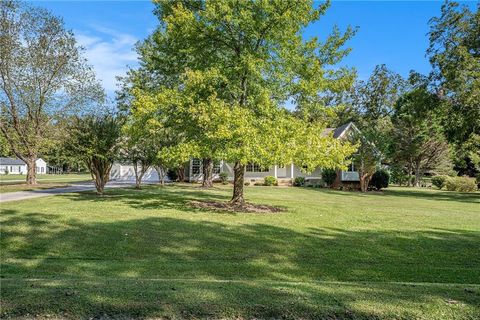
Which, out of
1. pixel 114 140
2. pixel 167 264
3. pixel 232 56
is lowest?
pixel 167 264

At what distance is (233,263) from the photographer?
679 cm

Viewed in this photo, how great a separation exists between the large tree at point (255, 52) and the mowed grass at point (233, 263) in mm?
4035

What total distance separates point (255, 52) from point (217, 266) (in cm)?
985

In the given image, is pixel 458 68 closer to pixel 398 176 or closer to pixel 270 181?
pixel 270 181

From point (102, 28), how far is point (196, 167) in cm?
2248

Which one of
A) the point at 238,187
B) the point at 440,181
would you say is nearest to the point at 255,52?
the point at 238,187

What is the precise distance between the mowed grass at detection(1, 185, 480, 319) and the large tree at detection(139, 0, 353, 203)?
4.03 metres

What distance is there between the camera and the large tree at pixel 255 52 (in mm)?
13406

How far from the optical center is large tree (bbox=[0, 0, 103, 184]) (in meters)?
25.8

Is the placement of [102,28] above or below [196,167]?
above

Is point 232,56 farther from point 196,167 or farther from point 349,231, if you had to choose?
point 196,167

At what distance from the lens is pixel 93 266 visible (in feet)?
20.7

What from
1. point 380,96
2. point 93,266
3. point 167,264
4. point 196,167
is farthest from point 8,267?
point 380,96

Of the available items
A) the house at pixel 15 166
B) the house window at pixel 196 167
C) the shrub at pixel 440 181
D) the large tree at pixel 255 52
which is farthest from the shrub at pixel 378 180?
the house at pixel 15 166
